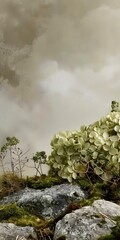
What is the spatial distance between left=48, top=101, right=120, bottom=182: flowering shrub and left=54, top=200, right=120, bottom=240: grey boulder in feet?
14.2

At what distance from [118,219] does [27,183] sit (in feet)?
17.7

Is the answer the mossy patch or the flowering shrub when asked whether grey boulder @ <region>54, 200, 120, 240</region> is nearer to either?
the mossy patch

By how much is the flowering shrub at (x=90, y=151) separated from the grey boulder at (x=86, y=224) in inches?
170

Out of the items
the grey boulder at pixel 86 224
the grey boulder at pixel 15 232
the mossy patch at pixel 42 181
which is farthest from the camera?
the mossy patch at pixel 42 181

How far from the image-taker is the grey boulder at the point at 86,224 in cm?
599

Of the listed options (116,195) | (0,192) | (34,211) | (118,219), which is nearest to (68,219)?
(118,219)

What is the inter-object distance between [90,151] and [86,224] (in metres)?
5.06

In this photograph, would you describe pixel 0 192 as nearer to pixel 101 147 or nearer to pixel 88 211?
pixel 101 147

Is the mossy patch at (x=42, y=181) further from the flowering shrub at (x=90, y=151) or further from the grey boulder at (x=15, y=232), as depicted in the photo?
the grey boulder at (x=15, y=232)

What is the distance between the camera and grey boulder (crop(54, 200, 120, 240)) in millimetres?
5992

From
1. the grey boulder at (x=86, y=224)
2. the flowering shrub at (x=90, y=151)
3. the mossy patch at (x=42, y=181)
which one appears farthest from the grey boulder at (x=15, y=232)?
the flowering shrub at (x=90, y=151)

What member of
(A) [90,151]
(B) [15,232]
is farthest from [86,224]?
(A) [90,151]

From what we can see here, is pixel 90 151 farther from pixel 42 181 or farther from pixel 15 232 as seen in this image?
pixel 15 232

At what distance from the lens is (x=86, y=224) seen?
6.09 meters
